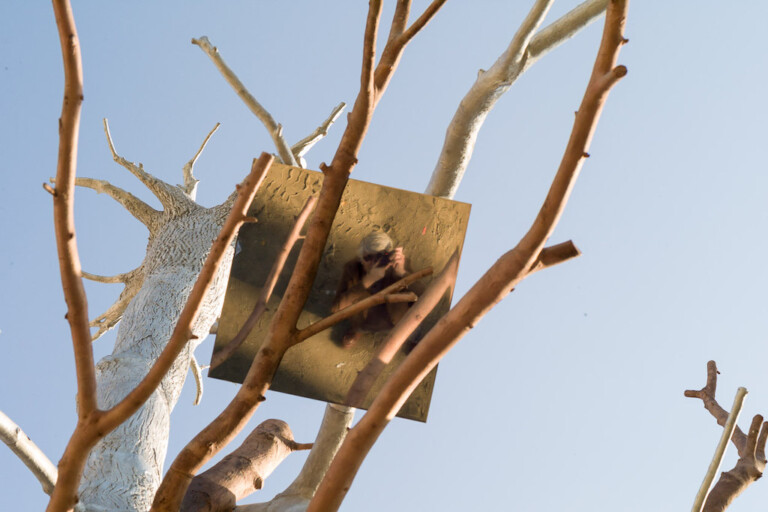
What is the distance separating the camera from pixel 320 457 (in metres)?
3.28

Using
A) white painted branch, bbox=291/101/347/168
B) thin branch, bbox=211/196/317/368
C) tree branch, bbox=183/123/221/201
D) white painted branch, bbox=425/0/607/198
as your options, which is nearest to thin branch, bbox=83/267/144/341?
tree branch, bbox=183/123/221/201

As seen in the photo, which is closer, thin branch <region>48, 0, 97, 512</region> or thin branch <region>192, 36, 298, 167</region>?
thin branch <region>48, 0, 97, 512</region>

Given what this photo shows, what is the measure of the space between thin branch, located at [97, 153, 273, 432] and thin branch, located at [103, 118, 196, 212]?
2.83m

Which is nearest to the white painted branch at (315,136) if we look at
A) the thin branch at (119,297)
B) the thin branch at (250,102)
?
the thin branch at (250,102)

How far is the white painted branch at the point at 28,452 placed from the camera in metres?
1.89

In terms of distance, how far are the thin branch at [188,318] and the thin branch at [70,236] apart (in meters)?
0.05

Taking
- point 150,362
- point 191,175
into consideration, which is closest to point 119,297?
point 191,175

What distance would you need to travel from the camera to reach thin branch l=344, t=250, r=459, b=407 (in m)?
1.84

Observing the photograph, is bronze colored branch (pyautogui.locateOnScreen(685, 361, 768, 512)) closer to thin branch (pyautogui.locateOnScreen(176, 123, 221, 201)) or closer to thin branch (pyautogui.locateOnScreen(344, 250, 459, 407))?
thin branch (pyautogui.locateOnScreen(344, 250, 459, 407))

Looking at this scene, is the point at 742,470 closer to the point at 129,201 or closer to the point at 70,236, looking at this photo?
the point at 70,236

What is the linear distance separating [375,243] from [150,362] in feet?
4.42

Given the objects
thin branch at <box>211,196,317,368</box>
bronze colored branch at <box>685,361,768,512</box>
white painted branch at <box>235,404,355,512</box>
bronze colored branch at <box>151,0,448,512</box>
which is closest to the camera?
bronze colored branch at <box>151,0,448,512</box>

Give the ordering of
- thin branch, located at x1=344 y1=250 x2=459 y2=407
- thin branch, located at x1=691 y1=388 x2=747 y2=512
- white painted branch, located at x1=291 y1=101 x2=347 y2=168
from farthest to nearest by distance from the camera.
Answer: white painted branch, located at x1=291 y1=101 x2=347 y2=168
thin branch, located at x1=344 y1=250 x2=459 y2=407
thin branch, located at x1=691 y1=388 x2=747 y2=512

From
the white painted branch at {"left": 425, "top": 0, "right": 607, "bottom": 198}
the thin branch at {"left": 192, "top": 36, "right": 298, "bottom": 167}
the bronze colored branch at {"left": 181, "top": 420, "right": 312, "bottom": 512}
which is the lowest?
the bronze colored branch at {"left": 181, "top": 420, "right": 312, "bottom": 512}
